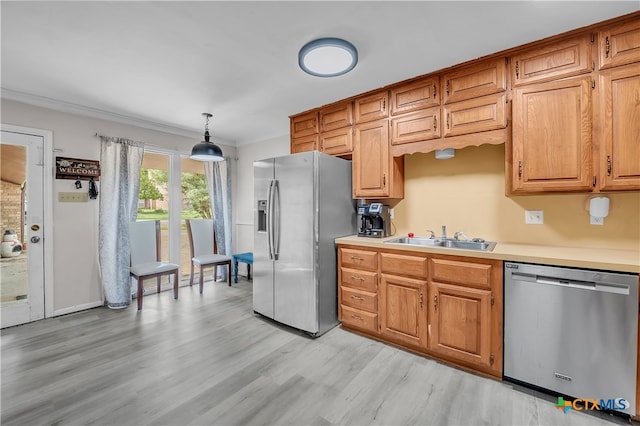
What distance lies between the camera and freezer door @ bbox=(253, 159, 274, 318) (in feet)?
10.1

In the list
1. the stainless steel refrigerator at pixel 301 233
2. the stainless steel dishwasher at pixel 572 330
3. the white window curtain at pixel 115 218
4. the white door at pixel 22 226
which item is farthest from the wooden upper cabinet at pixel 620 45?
the white door at pixel 22 226

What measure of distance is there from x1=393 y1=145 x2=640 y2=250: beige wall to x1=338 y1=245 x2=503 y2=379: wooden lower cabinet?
668 millimetres

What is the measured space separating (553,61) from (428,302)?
6.65 ft

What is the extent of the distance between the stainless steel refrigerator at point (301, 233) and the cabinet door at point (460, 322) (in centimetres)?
103

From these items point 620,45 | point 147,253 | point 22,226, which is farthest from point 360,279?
point 22,226

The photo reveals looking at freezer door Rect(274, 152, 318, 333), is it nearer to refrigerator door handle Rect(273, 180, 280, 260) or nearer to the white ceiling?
refrigerator door handle Rect(273, 180, 280, 260)

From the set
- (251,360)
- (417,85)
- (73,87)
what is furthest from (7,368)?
(417,85)

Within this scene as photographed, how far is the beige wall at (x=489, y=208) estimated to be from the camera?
2.08m

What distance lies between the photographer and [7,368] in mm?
2205

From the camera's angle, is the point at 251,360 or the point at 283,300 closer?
the point at 251,360

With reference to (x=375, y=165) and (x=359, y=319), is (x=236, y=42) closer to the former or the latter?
(x=375, y=165)

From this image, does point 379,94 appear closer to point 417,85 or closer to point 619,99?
point 417,85

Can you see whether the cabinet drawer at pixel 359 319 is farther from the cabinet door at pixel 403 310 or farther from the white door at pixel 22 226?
the white door at pixel 22 226

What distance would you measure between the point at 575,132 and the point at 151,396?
3.43 m
